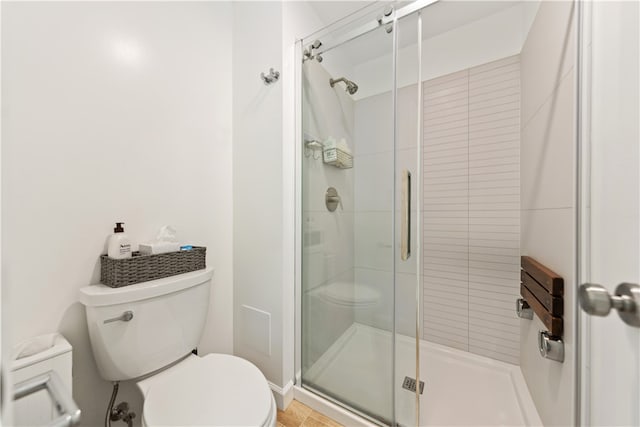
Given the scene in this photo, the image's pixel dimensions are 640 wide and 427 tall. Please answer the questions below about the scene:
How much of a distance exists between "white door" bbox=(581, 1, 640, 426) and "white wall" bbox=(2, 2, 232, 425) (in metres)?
1.25

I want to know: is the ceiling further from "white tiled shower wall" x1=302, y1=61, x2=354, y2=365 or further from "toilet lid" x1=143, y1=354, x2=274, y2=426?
"toilet lid" x1=143, y1=354, x2=274, y2=426

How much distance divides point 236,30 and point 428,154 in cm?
143

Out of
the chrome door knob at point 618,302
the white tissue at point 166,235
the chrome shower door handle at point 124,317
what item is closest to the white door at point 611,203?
the chrome door knob at point 618,302

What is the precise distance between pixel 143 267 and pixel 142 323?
0.63 feet

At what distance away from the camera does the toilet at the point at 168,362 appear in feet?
2.36

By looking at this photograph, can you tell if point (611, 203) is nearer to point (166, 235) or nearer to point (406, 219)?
point (406, 219)

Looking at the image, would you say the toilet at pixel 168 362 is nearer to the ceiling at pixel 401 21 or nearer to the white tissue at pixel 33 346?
the white tissue at pixel 33 346

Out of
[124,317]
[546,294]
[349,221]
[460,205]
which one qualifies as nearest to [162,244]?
[124,317]

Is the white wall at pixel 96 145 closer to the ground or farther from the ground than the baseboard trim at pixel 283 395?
farther from the ground

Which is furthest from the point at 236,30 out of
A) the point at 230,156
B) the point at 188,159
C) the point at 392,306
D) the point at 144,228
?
the point at 392,306

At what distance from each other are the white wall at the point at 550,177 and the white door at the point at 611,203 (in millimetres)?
99

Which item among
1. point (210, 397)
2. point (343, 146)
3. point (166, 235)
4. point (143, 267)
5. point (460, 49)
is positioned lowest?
point (210, 397)

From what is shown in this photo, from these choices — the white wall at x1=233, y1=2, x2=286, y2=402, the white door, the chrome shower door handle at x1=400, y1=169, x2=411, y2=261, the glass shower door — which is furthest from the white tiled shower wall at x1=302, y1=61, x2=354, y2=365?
the white door

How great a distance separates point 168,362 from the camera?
917 mm
